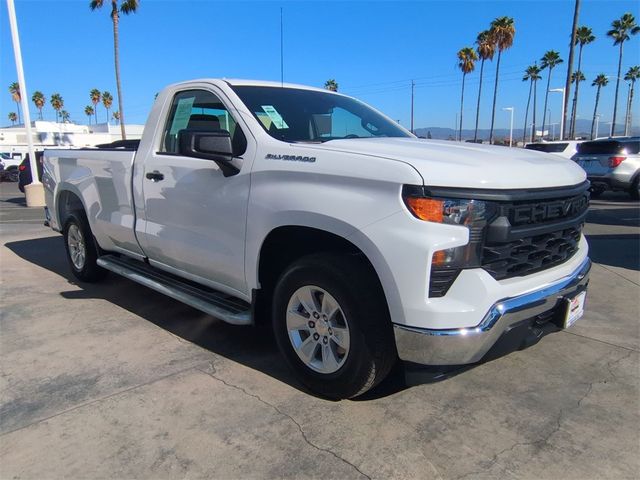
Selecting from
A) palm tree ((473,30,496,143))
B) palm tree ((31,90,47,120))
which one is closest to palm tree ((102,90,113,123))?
palm tree ((31,90,47,120))

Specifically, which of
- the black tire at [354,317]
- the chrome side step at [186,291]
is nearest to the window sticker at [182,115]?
the chrome side step at [186,291]

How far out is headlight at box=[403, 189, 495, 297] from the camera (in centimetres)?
243

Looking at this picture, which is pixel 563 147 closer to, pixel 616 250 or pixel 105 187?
pixel 616 250

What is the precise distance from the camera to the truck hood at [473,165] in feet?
8.16

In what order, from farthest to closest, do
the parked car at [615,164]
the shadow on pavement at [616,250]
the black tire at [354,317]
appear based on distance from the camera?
the parked car at [615,164] < the shadow on pavement at [616,250] < the black tire at [354,317]

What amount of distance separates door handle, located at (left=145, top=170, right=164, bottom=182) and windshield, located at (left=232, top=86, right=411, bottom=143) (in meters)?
0.93

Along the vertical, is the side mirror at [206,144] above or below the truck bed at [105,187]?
above

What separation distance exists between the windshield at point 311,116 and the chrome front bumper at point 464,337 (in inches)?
58.5

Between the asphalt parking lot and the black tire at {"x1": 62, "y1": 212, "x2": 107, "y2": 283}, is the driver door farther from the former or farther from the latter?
the black tire at {"x1": 62, "y1": 212, "x2": 107, "y2": 283}

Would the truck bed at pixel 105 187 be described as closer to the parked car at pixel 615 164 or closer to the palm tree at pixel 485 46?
the parked car at pixel 615 164

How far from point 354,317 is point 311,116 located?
1750 millimetres

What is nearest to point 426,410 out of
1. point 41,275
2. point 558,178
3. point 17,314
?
point 558,178

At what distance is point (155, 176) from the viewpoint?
4.05 metres

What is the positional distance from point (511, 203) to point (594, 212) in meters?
10.3
